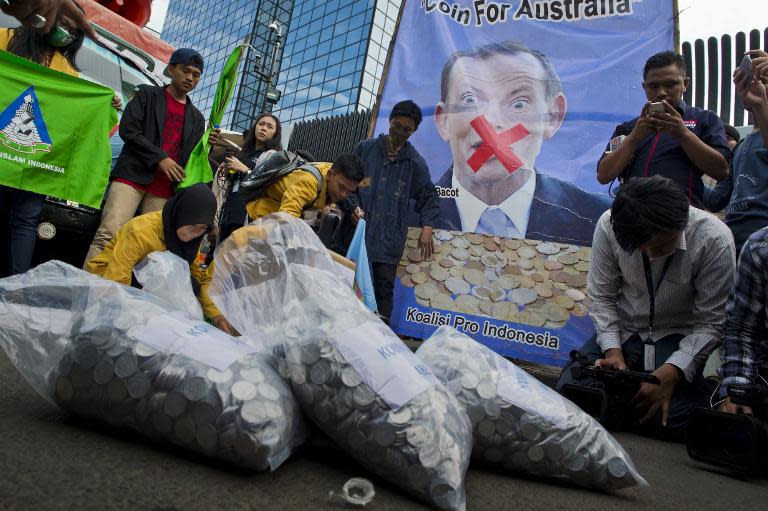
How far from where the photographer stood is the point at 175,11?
123 ft

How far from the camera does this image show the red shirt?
2.71 metres

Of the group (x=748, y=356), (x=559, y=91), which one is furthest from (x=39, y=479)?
(x=559, y=91)

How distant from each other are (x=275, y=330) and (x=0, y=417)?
54cm

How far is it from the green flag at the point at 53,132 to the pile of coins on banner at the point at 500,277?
1.71 metres

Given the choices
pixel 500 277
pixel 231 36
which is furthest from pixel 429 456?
pixel 231 36

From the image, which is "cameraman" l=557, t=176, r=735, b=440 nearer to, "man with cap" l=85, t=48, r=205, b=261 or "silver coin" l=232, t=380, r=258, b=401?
"silver coin" l=232, t=380, r=258, b=401

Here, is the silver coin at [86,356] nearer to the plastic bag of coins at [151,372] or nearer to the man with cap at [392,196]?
the plastic bag of coins at [151,372]

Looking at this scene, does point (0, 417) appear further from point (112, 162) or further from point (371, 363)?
point (112, 162)

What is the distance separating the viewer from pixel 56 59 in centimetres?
282

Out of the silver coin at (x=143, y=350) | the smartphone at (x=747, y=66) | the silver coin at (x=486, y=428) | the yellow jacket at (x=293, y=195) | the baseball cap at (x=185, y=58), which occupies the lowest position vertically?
the silver coin at (x=486, y=428)

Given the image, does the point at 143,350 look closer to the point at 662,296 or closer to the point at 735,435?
the point at 735,435

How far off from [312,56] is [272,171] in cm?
2194

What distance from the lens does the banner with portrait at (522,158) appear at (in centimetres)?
293

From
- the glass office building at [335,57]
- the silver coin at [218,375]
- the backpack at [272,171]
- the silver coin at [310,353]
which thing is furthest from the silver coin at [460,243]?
the glass office building at [335,57]
